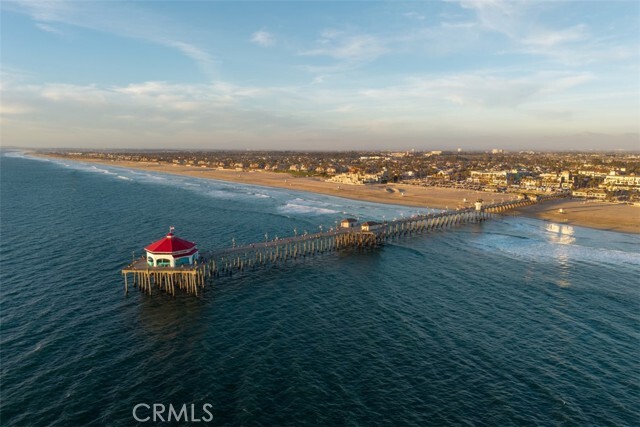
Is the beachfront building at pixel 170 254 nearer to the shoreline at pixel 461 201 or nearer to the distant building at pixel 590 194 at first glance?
the shoreline at pixel 461 201

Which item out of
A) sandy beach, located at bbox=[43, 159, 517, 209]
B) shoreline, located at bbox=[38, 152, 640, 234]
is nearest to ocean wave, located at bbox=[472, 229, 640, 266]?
shoreline, located at bbox=[38, 152, 640, 234]

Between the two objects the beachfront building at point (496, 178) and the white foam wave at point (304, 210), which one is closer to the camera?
the white foam wave at point (304, 210)

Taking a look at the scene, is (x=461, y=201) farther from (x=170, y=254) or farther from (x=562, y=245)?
(x=170, y=254)

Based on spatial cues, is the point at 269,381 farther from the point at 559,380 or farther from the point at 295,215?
the point at 295,215

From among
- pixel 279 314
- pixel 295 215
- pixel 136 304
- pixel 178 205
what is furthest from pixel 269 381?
pixel 178 205

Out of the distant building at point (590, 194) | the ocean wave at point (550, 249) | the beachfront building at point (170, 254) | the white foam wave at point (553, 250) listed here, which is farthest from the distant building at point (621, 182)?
the beachfront building at point (170, 254)

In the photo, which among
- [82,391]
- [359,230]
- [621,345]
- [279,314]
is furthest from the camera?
[359,230]
